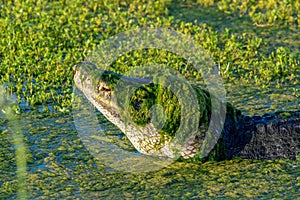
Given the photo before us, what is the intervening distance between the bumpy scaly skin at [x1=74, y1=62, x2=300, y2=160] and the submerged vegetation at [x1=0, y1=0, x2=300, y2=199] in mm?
103

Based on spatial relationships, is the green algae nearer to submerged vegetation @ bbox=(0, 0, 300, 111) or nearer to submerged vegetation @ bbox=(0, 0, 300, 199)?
submerged vegetation @ bbox=(0, 0, 300, 199)

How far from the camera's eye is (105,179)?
4.85 m

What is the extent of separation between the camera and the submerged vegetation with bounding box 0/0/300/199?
4750 millimetres

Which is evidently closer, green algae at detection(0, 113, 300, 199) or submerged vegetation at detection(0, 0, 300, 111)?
green algae at detection(0, 113, 300, 199)

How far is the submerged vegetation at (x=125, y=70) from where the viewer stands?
15.6 feet

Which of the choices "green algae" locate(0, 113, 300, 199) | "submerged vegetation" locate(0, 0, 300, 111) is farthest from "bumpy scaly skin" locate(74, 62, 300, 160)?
"submerged vegetation" locate(0, 0, 300, 111)

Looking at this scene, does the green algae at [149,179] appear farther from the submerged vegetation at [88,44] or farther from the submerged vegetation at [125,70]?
the submerged vegetation at [88,44]

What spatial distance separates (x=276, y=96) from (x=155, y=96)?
1934mm

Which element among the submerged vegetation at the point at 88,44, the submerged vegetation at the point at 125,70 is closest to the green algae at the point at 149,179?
the submerged vegetation at the point at 125,70

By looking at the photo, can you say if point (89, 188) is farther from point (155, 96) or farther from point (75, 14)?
point (75, 14)

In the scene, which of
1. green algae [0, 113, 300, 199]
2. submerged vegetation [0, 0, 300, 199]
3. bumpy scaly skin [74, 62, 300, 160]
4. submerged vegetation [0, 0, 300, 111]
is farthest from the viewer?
submerged vegetation [0, 0, 300, 111]

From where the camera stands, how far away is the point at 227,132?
16.4 feet

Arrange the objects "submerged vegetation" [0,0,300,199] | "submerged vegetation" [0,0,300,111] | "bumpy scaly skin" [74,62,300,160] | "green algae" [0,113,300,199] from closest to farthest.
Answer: "green algae" [0,113,300,199], "submerged vegetation" [0,0,300,199], "bumpy scaly skin" [74,62,300,160], "submerged vegetation" [0,0,300,111]

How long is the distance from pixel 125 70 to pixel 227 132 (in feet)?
7.35
